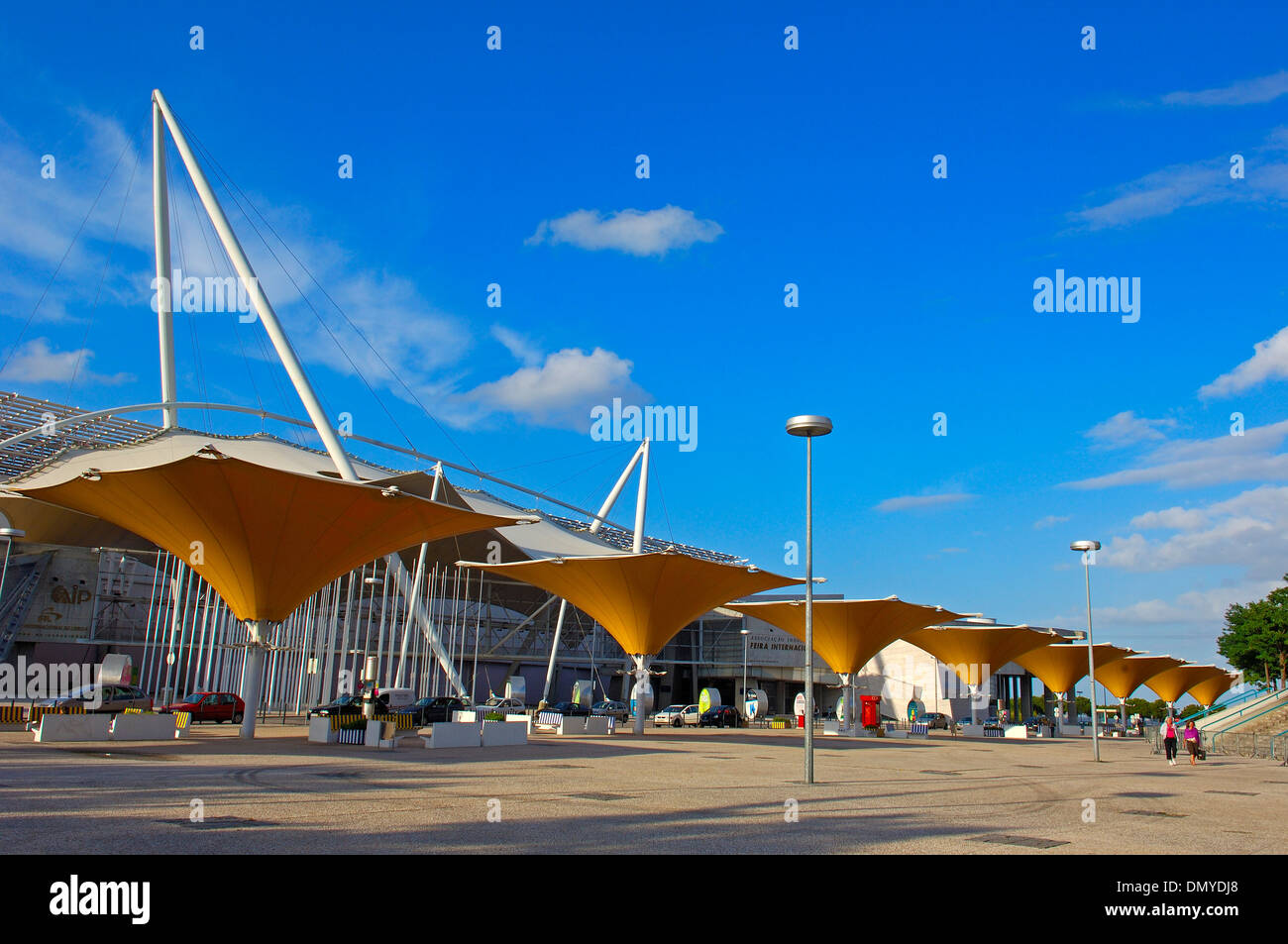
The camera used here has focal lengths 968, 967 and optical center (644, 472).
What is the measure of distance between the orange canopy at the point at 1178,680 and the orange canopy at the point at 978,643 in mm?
36579

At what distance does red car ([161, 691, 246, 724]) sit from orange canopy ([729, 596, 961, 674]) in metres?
26.0

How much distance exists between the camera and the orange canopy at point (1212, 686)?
109m

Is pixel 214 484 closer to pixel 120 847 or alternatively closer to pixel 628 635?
pixel 120 847

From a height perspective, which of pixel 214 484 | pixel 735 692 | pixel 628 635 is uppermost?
pixel 214 484

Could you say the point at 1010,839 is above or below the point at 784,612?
below

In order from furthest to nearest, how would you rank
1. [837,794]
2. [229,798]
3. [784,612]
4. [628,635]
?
[784,612]
[628,635]
[837,794]
[229,798]

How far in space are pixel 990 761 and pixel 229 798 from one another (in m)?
25.7

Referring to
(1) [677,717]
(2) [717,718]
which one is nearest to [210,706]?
(1) [677,717]

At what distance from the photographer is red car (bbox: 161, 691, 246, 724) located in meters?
40.2

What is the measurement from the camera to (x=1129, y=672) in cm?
8738

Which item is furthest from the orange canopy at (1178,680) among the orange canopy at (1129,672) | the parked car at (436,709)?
the parked car at (436,709)
